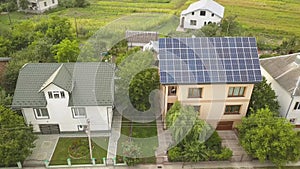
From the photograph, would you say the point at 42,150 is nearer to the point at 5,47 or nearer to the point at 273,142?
the point at 5,47

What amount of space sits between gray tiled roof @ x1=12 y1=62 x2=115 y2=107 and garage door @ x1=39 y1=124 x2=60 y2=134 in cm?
232

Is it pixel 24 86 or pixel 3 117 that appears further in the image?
pixel 24 86

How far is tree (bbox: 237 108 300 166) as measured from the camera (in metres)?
18.0

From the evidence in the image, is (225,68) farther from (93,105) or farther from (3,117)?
(3,117)

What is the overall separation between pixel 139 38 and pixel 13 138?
22.4 m

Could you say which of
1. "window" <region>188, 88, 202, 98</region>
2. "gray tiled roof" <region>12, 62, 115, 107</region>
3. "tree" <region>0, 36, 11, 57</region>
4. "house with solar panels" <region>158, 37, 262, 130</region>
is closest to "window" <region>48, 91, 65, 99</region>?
"gray tiled roof" <region>12, 62, 115, 107</region>

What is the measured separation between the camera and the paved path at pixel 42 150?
763 inches

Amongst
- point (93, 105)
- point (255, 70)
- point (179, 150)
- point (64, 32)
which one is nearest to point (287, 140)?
point (255, 70)

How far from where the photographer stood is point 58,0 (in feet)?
195

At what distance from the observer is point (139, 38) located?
3631cm

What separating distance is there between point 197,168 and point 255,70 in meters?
8.84

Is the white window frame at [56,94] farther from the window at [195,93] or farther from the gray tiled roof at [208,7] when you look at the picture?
the gray tiled roof at [208,7]

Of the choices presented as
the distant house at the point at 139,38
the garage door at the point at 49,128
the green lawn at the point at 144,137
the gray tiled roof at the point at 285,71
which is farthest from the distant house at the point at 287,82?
the garage door at the point at 49,128

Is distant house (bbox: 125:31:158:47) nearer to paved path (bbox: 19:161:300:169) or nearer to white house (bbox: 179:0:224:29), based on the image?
white house (bbox: 179:0:224:29)
